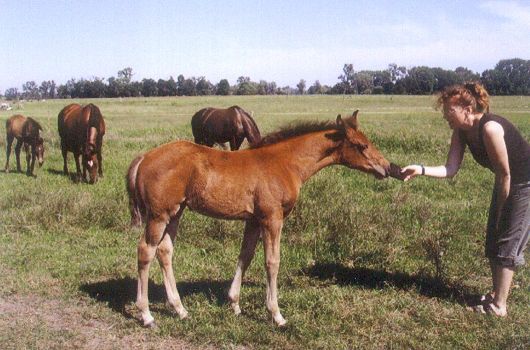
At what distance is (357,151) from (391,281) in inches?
72.1

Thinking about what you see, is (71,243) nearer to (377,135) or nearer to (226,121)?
(226,121)

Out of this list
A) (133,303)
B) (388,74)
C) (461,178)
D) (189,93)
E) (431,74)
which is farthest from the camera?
(388,74)

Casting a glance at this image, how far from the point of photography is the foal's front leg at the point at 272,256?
457 centimetres

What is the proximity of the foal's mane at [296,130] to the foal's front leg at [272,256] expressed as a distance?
824 mm

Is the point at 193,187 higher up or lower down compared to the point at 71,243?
higher up

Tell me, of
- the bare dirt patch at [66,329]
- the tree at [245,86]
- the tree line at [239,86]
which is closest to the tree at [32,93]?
the tree line at [239,86]

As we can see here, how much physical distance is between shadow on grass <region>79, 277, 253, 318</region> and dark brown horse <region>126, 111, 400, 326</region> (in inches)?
19.5

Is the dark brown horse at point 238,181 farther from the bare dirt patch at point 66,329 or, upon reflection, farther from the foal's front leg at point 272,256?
the bare dirt patch at point 66,329

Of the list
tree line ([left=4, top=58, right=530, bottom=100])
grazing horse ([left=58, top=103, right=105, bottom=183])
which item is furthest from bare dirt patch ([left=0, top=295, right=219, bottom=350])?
tree line ([left=4, top=58, right=530, bottom=100])

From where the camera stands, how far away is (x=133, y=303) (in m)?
5.22

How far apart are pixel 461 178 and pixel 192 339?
7.76 meters

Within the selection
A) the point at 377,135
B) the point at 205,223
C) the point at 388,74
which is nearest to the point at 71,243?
the point at 205,223

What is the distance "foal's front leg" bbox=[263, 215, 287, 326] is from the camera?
457cm

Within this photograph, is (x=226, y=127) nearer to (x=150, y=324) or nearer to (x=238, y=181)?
(x=238, y=181)
